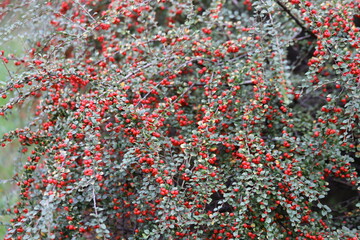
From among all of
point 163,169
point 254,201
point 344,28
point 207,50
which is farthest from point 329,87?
point 163,169

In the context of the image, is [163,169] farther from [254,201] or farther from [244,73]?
[244,73]

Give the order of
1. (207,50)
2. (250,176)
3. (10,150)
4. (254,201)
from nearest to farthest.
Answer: (250,176), (254,201), (207,50), (10,150)

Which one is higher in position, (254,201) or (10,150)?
(254,201)

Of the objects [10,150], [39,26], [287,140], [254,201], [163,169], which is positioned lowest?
[10,150]

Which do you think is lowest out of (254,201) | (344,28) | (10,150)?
(10,150)

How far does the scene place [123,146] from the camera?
2146mm

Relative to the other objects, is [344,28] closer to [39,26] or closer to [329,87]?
[329,87]

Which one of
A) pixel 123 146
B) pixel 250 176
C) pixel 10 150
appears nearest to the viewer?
pixel 250 176

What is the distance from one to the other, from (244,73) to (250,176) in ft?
2.13

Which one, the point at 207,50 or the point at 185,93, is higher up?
the point at 207,50

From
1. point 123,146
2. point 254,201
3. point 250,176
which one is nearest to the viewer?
point 250,176

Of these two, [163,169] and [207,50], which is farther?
[207,50]

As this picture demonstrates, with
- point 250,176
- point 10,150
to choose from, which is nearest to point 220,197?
point 250,176

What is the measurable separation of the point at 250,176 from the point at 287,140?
351 millimetres
